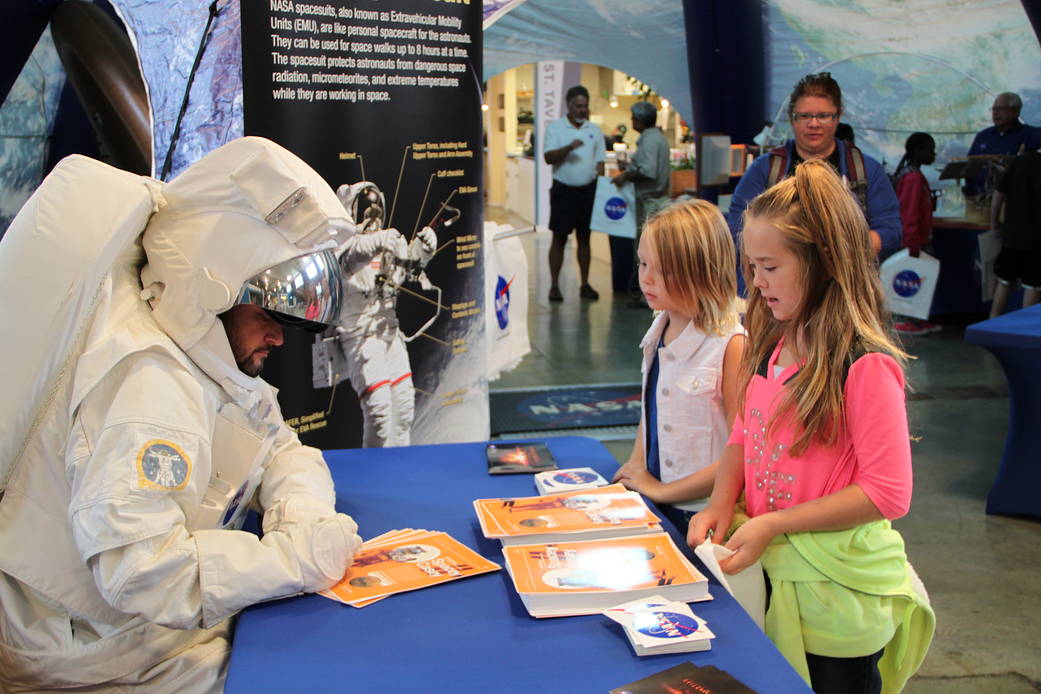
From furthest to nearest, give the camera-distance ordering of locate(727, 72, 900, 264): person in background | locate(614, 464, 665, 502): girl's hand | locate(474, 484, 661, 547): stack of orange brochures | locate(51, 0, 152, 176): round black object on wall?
locate(727, 72, 900, 264): person in background, locate(51, 0, 152, 176): round black object on wall, locate(614, 464, 665, 502): girl's hand, locate(474, 484, 661, 547): stack of orange brochures

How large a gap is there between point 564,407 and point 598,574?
12.8 ft

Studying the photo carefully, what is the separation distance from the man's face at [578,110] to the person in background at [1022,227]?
3.36m

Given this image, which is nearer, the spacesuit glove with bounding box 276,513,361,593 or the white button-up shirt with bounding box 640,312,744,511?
the spacesuit glove with bounding box 276,513,361,593

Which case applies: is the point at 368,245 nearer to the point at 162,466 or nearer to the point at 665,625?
the point at 162,466

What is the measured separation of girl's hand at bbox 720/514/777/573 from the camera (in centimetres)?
158

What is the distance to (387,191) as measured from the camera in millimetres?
3564

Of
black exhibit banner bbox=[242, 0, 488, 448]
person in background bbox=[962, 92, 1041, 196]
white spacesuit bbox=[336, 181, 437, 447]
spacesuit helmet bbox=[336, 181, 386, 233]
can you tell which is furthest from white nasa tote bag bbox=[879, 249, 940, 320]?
spacesuit helmet bbox=[336, 181, 386, 233]

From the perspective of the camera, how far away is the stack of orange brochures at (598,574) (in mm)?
1438

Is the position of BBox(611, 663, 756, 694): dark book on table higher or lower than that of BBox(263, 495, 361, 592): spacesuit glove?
lower

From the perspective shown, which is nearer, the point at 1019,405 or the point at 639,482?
the point at 639,482

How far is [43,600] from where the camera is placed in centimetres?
148

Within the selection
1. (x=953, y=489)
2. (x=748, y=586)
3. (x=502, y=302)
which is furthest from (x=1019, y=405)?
(x=748, y=586)

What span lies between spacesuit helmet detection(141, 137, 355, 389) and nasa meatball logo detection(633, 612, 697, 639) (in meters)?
0.73

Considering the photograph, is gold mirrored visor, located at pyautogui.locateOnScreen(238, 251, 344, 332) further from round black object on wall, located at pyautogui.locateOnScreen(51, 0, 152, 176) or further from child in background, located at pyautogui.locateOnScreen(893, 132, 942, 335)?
child in background, located at pyautogui.locateOnScreen(893, 132, 942, 335)
